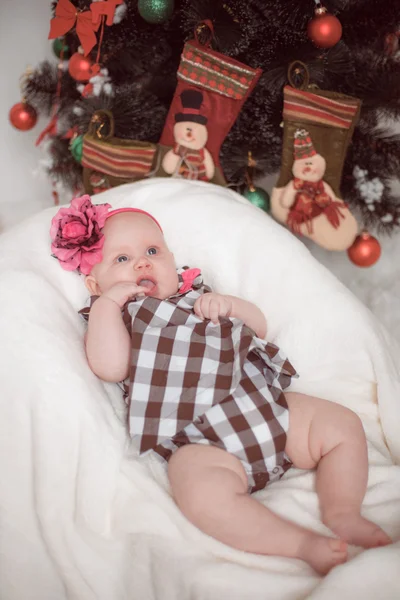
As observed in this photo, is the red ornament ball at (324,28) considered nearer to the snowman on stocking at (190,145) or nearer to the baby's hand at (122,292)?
the snowman on stocking at (190,145)

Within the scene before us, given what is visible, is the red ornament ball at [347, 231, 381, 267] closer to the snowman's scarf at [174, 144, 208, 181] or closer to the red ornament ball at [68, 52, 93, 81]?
→ the snowman's scarf at [174, 144, 208, 181]

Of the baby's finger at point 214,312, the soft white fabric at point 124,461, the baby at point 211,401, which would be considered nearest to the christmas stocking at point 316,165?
the soft white fabric at point 124,461

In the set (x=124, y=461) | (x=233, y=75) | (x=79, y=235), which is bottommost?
(x=124, y=461)

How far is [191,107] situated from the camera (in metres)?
1.60

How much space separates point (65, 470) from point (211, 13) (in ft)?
4.07

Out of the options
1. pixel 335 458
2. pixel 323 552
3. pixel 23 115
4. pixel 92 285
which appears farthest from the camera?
pixel 23 115

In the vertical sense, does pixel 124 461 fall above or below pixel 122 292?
below

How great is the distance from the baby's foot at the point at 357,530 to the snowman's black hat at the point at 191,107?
1.16 metres

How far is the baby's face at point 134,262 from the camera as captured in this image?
1.23 metres

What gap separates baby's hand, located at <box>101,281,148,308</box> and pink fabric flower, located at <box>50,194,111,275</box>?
0.33ft

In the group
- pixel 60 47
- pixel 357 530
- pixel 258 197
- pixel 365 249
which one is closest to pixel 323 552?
pixel 357 530

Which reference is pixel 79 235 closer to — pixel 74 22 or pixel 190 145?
pixel 190 145

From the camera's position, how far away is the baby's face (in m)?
1.23

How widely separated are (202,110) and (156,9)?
0.98 feet
